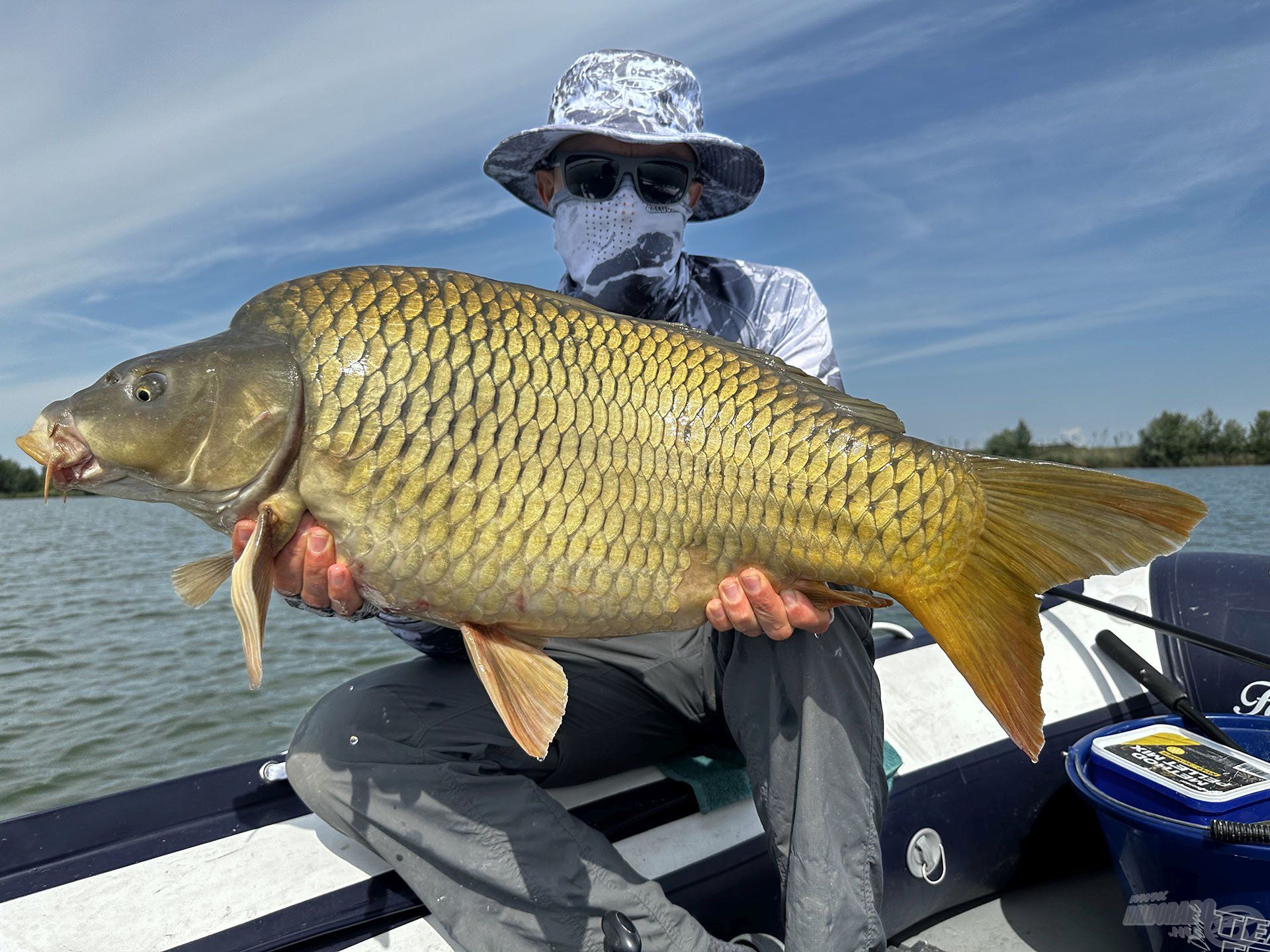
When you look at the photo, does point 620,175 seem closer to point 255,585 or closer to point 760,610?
point 760,610

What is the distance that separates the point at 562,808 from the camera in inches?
72.6

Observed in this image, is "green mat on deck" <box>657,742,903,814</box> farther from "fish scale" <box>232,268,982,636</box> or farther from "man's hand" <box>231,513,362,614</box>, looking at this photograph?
"man's hand" <box>231,513,362,614</box>

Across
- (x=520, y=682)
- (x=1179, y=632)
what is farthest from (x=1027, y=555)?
(x=1179, y=632)

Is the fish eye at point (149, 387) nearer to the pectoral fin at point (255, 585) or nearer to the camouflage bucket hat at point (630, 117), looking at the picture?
the pectoral fin at point (255, 585)

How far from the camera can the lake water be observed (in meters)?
4.59

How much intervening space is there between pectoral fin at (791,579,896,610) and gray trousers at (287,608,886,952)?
0.32ft

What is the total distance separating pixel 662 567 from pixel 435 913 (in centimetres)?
85

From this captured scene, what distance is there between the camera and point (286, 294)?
1.57 metres

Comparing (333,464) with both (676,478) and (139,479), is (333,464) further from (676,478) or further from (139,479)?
(676,478)

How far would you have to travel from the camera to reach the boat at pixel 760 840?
174cm

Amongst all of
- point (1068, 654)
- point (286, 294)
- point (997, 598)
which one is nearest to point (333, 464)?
point (286, 294)

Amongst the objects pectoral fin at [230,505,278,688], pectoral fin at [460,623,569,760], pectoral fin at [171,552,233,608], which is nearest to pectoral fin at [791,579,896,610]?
pectoral fin at [460,623,569,760]

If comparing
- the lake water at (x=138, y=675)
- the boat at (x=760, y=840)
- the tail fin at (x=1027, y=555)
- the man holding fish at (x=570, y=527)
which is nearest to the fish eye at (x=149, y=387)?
the man holding fish at (x=570, y=527)

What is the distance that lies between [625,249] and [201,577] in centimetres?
131
